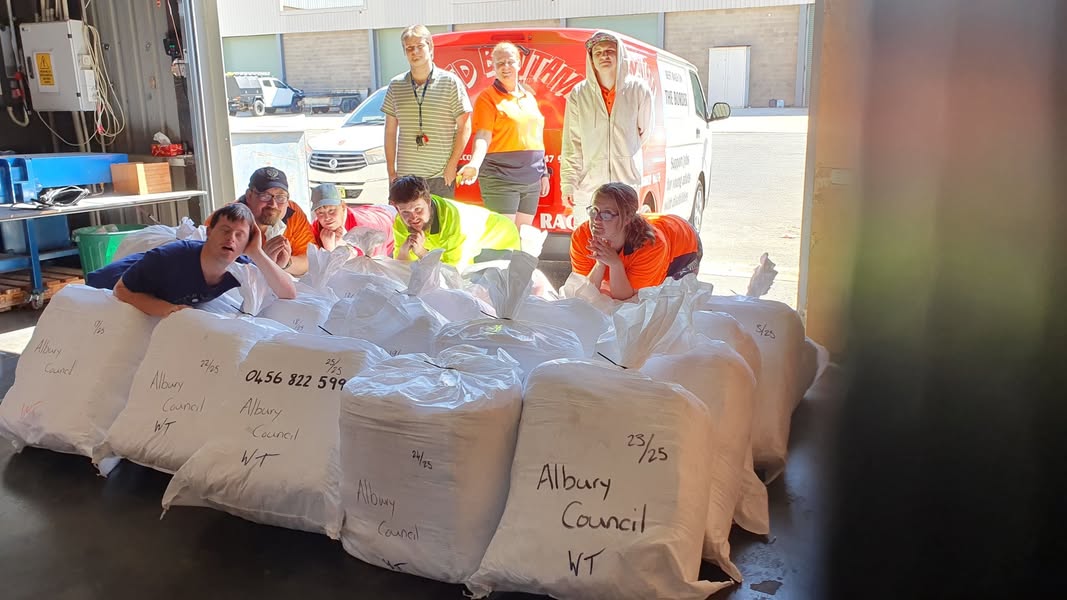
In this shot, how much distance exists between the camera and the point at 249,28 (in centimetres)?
1658

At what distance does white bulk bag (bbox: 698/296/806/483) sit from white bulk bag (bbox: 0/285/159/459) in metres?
2.01

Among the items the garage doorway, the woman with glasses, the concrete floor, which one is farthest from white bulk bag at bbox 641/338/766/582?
the garage doorway

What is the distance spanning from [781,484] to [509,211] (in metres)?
2.67

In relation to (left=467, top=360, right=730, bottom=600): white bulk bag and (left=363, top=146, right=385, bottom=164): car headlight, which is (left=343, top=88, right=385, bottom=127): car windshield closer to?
(left=363, top=146, right=385, bottom=164): car headlight

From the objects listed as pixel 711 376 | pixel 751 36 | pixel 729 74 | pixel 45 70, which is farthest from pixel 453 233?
pixel 729 74

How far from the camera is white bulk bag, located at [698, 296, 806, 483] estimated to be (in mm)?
2607

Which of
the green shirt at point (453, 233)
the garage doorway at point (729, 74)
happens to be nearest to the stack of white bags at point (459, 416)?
the green shirt at point (453, 233)

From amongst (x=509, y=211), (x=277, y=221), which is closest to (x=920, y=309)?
(x=277, y=221)

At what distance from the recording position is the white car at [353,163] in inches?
220

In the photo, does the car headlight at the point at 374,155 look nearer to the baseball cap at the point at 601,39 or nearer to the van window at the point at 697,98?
the baseball cap at the point at 601,39

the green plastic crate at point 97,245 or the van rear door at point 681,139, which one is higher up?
the van rear door at point 681,139

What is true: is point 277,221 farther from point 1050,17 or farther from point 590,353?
point 1050,17

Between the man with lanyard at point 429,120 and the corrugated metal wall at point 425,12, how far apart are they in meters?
8.79

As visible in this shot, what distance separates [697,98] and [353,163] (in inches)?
107
